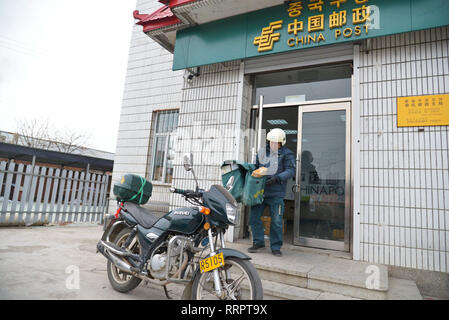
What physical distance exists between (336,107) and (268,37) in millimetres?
1589

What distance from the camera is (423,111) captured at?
3.48 m

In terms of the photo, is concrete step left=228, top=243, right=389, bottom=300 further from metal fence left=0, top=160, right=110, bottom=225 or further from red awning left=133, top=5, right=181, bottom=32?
metal fence left=0, top=160, right=110, bottom=225

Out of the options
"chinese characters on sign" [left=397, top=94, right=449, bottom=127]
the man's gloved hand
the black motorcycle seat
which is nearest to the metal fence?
the black motorcycle seat

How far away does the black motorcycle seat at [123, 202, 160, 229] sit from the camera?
2748mm

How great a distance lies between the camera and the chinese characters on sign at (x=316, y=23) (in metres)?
3.72

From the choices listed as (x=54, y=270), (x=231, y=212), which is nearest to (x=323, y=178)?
(x=231, y=212)

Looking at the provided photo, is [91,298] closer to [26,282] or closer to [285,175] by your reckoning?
[26,282]

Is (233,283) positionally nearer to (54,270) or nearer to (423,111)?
(54,270)

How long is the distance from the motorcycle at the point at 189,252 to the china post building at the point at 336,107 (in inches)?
80.2

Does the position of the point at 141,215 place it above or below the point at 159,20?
below

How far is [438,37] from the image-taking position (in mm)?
3541

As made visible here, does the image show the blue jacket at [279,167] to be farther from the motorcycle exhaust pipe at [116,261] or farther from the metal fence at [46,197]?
the metal fence at [46,197]

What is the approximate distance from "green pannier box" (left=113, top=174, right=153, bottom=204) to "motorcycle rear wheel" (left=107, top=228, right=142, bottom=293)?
37cm

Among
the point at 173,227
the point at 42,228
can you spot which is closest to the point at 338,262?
the point at 173,227
